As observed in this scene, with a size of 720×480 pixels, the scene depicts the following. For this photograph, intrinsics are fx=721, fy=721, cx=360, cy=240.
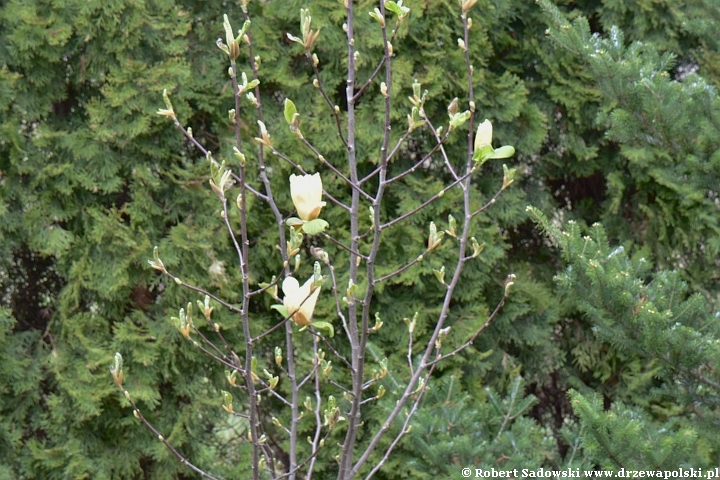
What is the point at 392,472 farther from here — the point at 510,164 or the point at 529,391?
the point at 510,164

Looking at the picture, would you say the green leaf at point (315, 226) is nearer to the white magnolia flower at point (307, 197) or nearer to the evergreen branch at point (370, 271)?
the white magnolia flower at point (307, 197)

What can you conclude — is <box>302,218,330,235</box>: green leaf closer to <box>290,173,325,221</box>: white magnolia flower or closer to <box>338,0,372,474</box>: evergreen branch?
<box>290,173,325,221</box>: white magnolia flower

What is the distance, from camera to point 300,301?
0.97 metres

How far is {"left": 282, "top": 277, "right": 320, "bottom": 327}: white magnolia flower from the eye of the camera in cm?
96

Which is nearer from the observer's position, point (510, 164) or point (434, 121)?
point (434, 121)

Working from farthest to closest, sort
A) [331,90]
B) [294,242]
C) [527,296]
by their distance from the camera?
[527,296], [331,90], [294,242]

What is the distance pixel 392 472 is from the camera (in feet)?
8.25

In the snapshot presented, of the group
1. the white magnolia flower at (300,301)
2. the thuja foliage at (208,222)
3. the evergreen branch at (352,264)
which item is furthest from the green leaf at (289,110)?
the thuja foliage at (208,222)

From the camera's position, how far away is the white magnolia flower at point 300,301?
0.96 meters

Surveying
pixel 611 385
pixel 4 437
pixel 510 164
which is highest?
pixel 510 164

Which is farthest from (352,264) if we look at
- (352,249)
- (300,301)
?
(300,301)

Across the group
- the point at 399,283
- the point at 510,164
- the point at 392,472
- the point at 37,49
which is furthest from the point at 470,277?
the point at 37,49

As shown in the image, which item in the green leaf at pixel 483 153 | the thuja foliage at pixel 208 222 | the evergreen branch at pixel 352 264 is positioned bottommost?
the thuja foliage at pixel 208 222

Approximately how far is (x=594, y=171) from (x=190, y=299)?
1.74 metres
